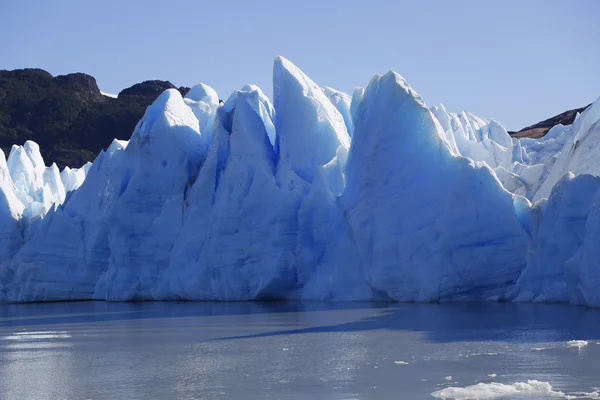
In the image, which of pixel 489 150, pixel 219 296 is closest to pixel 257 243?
pixel 219 296

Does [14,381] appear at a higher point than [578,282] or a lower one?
lower

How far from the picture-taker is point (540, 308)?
1619 cm

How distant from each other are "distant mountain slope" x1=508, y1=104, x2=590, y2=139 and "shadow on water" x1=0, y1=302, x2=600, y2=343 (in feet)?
142

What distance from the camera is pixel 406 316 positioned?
621 inches

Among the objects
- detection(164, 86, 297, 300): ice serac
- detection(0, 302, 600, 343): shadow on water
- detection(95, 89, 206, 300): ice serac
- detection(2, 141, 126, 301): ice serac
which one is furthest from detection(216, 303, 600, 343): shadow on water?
detection(2, 141, 126, 301): ice serac

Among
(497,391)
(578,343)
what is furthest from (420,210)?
(497,391)

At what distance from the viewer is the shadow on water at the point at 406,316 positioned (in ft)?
41.6

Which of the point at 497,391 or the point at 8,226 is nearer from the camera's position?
the point at 497,391

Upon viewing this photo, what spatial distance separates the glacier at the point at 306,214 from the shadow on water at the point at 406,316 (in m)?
0.66

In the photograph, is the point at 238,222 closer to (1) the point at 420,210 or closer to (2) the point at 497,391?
(1) the point at 420,210

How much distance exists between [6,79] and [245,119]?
5145cm

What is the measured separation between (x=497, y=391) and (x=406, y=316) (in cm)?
750

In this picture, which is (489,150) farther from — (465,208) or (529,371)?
(529,371)

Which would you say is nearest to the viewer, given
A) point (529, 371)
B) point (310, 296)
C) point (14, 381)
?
point (529, 371)
